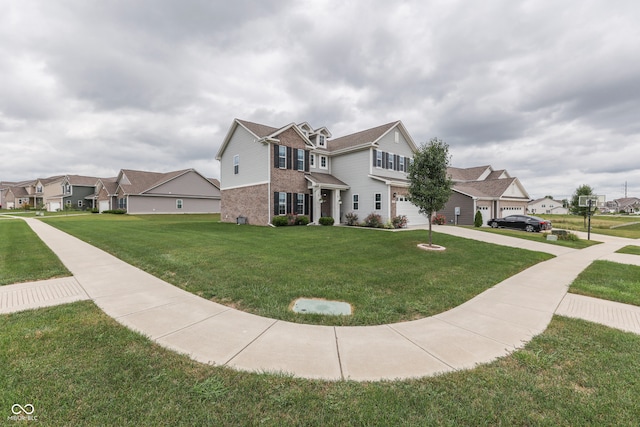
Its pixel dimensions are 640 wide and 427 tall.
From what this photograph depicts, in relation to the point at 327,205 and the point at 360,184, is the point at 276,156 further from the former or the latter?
the point at 360,184

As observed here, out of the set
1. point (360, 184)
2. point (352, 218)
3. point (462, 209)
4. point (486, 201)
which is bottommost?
point (352, 218)

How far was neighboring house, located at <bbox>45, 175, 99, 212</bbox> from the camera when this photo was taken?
49.9m

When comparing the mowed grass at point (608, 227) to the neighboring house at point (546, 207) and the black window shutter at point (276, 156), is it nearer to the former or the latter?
the black window shutter at point (276, 156)

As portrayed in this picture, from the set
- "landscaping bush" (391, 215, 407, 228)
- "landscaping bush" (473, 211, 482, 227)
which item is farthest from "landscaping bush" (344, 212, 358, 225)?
"landscaping bush" (473, 211, 482, 227)

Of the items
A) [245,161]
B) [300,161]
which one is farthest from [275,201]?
[245,161]

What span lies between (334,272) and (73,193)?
62715mm

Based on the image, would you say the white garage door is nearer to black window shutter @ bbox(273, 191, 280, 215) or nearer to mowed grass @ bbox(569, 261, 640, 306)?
black window shutter @ bbox(273, 191, 280, 215)

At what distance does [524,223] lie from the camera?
2352cm

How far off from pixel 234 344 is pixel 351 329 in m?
1.76

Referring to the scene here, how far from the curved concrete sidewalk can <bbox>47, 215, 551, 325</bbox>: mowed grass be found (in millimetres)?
392

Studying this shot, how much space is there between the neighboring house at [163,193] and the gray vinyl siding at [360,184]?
86.9 ft

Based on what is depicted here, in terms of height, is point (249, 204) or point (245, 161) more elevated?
point (245, 161)

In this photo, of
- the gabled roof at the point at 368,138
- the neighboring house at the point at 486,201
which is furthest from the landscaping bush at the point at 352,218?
the neighboring house at the point at 486,201

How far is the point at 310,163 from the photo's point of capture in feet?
78.3
